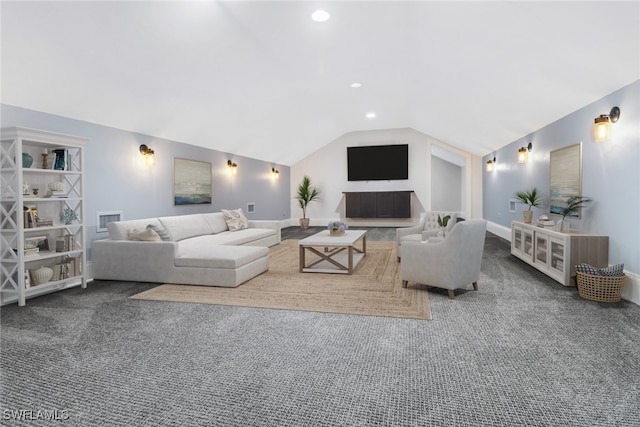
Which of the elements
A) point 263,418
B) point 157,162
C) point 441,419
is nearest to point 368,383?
point 441,419

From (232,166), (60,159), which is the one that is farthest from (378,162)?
(60,159)

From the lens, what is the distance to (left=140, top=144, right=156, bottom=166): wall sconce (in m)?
5.30

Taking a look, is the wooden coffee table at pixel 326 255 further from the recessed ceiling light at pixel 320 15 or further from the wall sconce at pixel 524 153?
the wall sconce at pixel 524 153

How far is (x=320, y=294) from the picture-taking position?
383 cm

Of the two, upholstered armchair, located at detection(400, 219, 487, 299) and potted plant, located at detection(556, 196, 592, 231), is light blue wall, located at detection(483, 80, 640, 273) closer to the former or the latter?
potted plant, located at detection(556, 196, 592, 231)

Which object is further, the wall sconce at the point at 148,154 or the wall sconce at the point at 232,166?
the wall sconce at the point at 232,166

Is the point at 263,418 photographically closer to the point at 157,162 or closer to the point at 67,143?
the point at 67,143

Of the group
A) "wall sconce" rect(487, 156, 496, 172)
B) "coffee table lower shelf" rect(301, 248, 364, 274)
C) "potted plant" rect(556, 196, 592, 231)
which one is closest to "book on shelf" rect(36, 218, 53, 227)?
"coffee table lower shelf" rect(301, 248, 364, 274)

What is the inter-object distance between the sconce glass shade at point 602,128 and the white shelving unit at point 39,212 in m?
5.71

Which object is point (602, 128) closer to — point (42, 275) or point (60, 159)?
point (60, 159)

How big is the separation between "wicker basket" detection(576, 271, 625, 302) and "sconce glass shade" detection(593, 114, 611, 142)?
4.77 feet

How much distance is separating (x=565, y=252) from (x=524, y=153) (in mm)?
3082

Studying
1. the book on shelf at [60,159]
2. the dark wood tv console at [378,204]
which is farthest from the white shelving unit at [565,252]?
the dark wood tv console at [378,204]

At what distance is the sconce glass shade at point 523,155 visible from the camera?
6.35m
